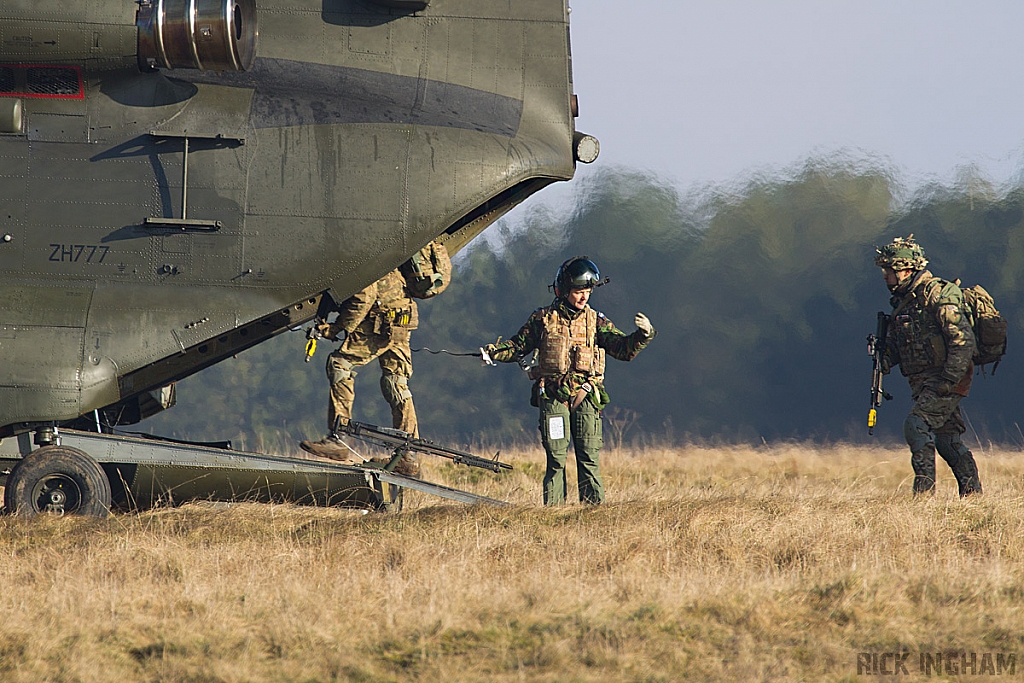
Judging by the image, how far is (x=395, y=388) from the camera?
32.7ft

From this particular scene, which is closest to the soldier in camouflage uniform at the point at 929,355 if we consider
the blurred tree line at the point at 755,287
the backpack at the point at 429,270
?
the backpack at the point at 429,270

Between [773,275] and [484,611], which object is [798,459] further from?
[484,611]

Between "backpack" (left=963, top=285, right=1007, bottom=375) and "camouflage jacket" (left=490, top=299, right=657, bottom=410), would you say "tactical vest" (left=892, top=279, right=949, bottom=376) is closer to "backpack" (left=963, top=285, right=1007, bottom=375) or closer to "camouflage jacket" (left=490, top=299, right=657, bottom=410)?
"backpack" (left=963, top=285, right=1007, bottom=375)

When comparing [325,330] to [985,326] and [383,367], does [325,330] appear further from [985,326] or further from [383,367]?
[985,326]

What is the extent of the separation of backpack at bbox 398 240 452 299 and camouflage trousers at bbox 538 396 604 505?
1.72 m

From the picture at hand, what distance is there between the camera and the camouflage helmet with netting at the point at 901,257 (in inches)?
337

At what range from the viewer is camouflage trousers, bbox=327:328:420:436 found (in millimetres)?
9875

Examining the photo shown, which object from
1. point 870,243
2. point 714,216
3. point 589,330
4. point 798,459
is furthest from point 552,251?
point 589,330

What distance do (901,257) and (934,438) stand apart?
4.75 feet

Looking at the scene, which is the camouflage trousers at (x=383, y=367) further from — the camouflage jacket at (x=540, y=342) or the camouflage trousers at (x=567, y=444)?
the camouflage trousers at (x=567, y=444)

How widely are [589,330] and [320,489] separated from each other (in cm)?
231

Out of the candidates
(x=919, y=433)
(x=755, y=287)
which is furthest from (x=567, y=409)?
(x=755, y=287)

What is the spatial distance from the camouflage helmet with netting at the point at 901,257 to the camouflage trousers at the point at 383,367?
4.08 m

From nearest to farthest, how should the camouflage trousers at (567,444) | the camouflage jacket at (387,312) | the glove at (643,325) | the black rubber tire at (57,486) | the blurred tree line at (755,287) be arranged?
the black rubber tire at (57,486), the glove at (643,325), the camouflage trousers at (567,444), the camouflage jacket at (387,312), the blurred tree line at (755,287)
